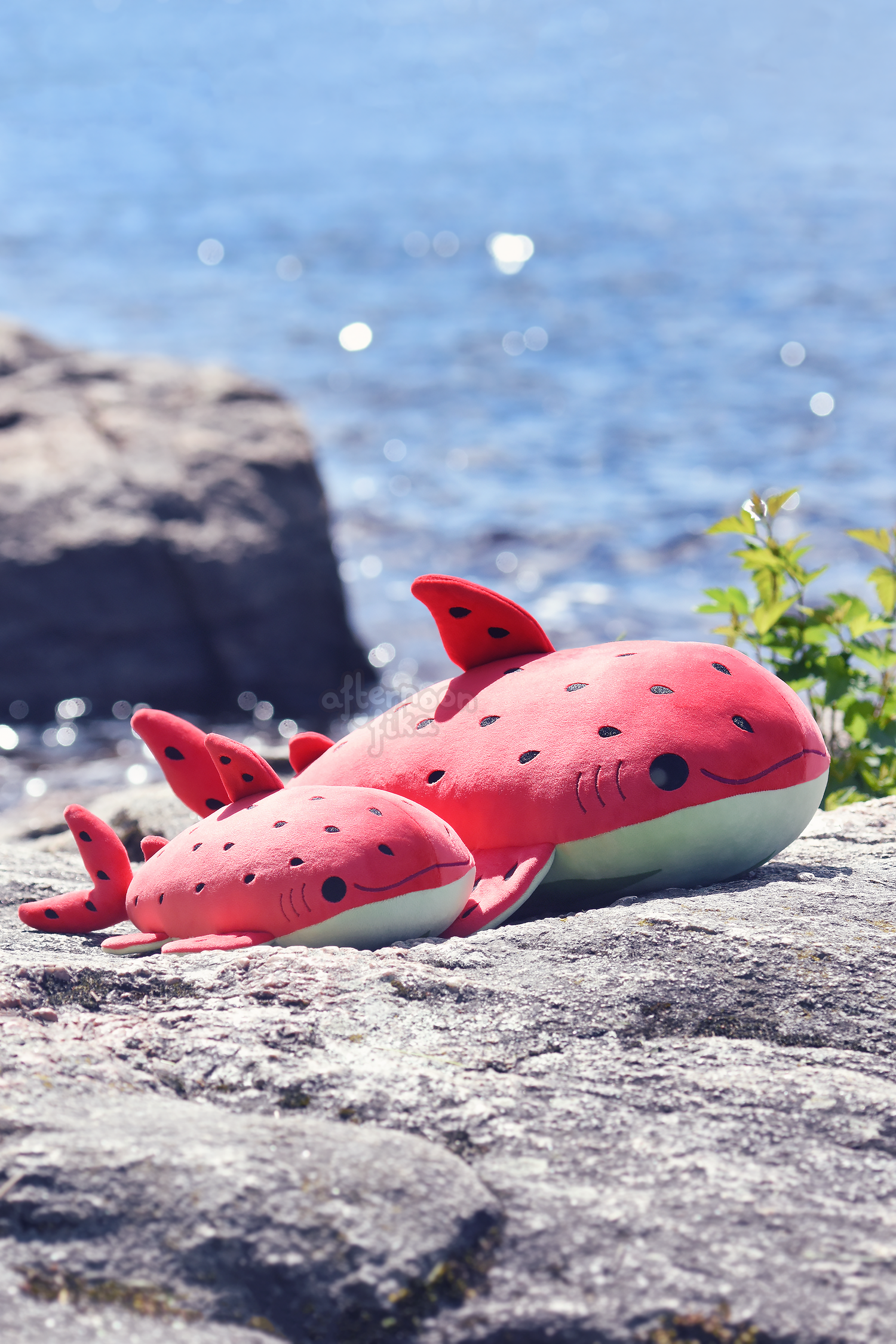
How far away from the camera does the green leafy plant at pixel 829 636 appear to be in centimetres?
346

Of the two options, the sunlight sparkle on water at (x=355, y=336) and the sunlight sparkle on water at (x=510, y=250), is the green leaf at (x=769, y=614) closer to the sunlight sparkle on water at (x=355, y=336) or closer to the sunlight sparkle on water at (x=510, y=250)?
the sunlight sparkle on water at (x=355, y=336)

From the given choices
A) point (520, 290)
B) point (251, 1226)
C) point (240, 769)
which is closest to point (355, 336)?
point (520, 290)

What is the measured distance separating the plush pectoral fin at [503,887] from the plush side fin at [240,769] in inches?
19.9

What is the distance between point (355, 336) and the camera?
16.6 metres

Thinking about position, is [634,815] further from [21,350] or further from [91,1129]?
[21,350]

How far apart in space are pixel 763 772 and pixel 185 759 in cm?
130

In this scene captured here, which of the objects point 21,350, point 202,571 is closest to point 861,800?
point 202,571

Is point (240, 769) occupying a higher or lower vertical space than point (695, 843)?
higher

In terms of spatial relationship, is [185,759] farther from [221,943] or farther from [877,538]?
[877,538]

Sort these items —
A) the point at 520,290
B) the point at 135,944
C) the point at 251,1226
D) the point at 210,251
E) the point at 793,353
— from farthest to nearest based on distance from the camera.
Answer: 1. the point at 210,251
2. the point at 520,290
3. the point at 793,353
4. the point at 135,944
5. the point at 251,1226

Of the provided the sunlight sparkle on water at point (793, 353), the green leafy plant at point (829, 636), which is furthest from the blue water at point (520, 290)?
the green leafy plant at point (829, 636)

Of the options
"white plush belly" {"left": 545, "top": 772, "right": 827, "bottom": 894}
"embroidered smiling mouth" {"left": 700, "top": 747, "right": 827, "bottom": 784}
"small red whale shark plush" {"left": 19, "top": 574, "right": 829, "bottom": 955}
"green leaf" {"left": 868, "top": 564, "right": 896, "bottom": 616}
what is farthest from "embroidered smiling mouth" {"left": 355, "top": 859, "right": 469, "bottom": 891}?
"green leaf" {"left": 868, "top": 564, "right": 896, "bottom": 616}

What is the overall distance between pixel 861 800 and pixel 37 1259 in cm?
280

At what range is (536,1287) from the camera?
146cm
